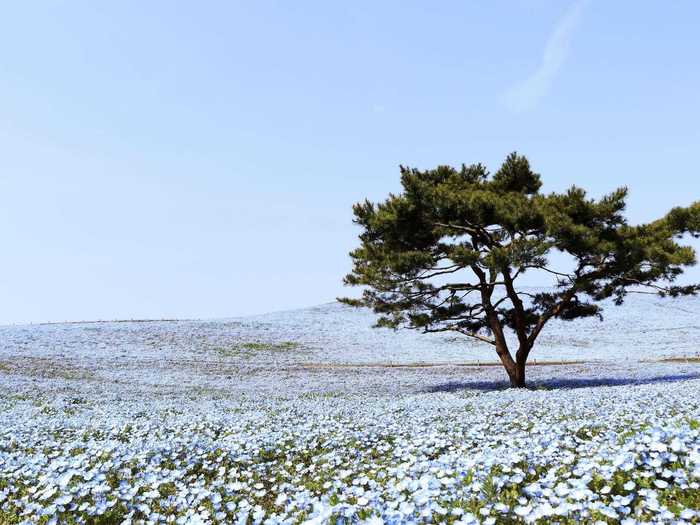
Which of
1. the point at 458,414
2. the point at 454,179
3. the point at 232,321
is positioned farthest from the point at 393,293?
the point at 232,321

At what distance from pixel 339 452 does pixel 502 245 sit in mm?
16190

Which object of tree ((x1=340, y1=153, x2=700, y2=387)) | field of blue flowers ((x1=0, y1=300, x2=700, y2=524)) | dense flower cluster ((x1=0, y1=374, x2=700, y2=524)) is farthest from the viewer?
tree ((x1=340, y1=153, x2=700, y2=387))

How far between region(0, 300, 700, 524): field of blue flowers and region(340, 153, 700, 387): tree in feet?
12.9

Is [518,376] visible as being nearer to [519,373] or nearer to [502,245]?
[519,373]

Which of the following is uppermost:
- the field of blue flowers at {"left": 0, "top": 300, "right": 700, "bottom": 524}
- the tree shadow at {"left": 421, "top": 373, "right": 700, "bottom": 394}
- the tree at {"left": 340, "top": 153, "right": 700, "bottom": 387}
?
the tree at {"left": 340, "top": 153, "right": 700, "bottom": 387}

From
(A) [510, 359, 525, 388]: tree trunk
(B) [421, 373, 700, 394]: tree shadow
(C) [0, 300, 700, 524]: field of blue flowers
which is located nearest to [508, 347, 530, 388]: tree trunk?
(A) [510, 359, 525, 388]: tree trunk

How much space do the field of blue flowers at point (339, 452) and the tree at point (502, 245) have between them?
3.93m

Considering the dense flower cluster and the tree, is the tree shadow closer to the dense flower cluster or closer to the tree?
the tree

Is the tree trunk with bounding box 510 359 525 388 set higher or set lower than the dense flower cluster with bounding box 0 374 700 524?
higher

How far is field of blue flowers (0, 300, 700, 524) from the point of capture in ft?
18.8

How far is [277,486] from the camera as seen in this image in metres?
8.02

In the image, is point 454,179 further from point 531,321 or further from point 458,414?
point 458,414

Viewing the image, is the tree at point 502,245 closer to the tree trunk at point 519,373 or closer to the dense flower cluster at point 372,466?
the tree trunk at point 519,373

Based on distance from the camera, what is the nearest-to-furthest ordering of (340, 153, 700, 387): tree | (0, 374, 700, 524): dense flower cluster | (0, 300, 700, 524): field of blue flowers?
1. (0, 374, 700, 524): dense flower cluster
2. (0, 300, 700, 524): field of blue flowers
3. (340, 153, 700, 387): tree
